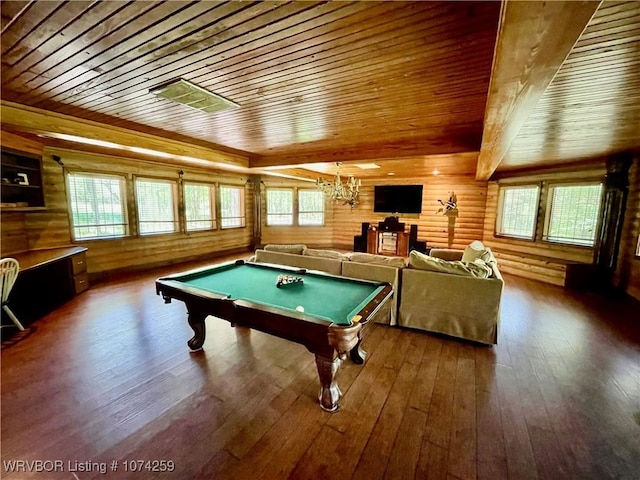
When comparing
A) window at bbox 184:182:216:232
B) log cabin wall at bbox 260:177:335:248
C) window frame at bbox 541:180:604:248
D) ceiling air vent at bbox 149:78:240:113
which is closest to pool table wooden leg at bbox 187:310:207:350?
ceiling air vent at bbox 149:78:240:113

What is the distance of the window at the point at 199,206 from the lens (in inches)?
273

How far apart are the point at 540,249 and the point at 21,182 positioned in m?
9.69

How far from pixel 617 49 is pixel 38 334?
5.67 meters

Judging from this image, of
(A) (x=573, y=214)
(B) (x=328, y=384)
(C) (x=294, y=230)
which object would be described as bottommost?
(B) (x=328, y=384)

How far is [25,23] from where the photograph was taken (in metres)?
1.59

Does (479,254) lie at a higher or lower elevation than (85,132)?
lower

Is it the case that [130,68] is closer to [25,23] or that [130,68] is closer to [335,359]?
[25,23]

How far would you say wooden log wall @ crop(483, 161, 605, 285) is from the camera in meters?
5.28

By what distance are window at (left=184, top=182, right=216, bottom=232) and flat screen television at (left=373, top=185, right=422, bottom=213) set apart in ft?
16.7

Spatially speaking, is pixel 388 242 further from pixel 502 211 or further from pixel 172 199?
pixel 172 199

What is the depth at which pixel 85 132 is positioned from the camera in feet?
11.1

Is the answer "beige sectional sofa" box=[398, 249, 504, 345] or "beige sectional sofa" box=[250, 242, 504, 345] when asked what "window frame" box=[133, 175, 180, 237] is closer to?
"beige sectional sofa" box=[250, 242, 504, 345]

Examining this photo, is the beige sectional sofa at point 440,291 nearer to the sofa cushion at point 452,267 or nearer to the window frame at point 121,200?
the sofa cushion at point 452,267

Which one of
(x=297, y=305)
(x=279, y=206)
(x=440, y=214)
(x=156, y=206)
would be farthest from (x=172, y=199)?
(x=440, y=214)
